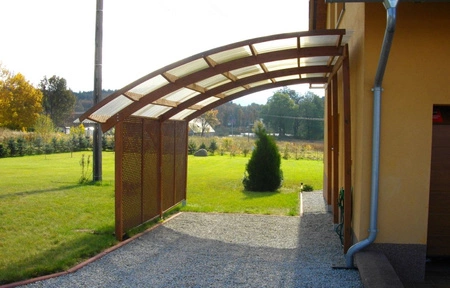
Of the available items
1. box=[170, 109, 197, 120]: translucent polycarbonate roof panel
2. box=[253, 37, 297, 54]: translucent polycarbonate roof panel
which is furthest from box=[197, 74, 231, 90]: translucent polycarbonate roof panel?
Result: box=[253, 37, 297, 54]: translucent polycarbonate roof panel

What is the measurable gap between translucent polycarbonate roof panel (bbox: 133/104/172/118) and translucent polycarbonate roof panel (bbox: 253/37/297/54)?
2855mm

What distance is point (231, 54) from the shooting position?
8.21 meters

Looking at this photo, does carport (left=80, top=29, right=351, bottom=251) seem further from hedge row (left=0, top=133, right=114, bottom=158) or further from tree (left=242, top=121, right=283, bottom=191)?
hedge row (left=0, top=133, right=114, bottom=158)

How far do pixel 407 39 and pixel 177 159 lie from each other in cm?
735

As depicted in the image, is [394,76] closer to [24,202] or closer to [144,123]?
[144,123]

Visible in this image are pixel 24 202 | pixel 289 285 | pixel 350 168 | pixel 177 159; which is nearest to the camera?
pixel 289 285

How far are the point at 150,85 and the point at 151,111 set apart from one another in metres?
1.74

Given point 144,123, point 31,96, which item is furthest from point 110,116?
point 31,96

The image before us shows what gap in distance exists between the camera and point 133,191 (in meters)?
9.49

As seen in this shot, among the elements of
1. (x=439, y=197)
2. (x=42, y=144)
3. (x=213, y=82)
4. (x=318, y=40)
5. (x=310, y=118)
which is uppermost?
(x=310, y=118)

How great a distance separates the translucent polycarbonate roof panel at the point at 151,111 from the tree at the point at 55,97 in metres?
69.4

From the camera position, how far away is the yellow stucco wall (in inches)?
255

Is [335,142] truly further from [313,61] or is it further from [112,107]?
[112,107]

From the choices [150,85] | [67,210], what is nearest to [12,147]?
[67,210]
